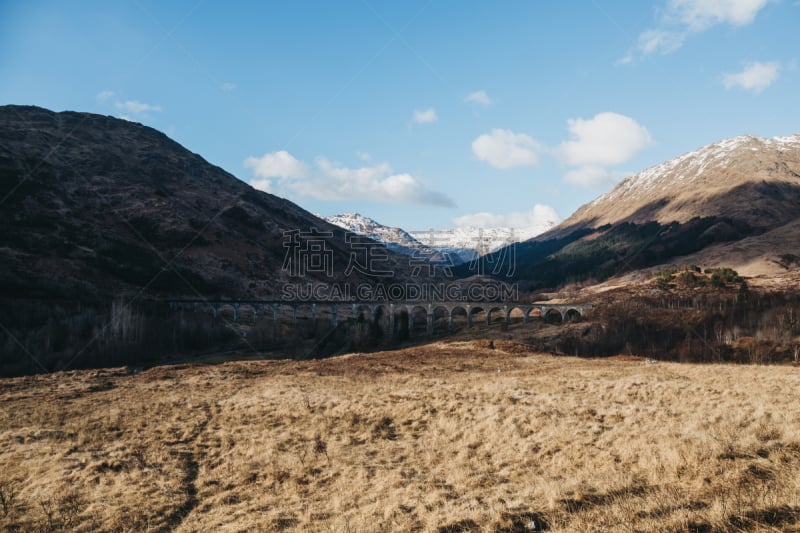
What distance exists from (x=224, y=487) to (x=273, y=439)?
4.44 metres

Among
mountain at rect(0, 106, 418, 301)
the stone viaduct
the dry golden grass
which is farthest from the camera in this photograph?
mountain at rect(0, 106, 418, 301)

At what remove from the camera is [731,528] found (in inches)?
314

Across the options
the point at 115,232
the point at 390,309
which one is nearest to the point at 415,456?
the point at 390,309

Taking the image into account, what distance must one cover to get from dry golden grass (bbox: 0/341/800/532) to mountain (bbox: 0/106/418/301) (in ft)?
293

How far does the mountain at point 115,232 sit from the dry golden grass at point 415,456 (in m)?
89.2

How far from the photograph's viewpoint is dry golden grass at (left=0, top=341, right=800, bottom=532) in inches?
403

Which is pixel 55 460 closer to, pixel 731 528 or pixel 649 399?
pixel 731 528

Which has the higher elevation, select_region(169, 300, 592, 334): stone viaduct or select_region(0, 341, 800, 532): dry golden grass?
select_region(169, 300, 592, 334): stone viaduct

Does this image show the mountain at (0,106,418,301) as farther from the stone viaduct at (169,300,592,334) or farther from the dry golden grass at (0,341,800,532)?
the dry golden grass at (0,341,800,532)

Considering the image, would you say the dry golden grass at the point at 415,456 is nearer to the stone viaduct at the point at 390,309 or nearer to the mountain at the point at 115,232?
the stone viaduct at the point at 390,309

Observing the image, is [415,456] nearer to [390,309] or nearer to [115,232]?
[390,309]

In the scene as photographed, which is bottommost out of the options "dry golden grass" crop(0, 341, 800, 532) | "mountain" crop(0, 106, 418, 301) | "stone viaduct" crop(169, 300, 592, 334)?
"dry golden grass" crop(0, 341, 800, 532)

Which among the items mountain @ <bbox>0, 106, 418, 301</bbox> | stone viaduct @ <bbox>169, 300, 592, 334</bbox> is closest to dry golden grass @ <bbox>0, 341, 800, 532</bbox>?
stone viaduct @ <bbox>169, 300, 592, 334</bbox>

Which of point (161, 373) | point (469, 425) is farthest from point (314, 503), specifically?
point (161, 373)
